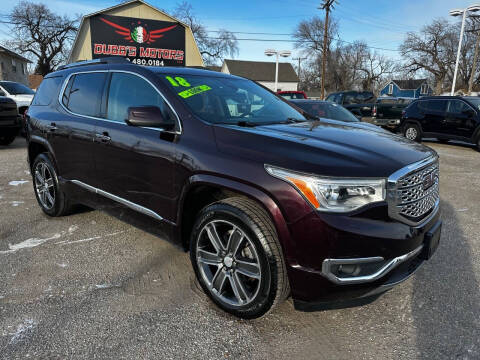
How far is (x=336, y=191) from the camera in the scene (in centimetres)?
210

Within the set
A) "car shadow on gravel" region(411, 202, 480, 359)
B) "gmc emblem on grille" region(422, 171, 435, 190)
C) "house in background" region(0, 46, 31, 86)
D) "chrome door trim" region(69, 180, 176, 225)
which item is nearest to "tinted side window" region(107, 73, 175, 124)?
"chrome door trim" region(69, 180, 176, 225)

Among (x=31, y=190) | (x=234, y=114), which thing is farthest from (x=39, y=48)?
(x=234, y=114)

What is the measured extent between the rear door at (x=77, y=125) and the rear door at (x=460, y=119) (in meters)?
11.0

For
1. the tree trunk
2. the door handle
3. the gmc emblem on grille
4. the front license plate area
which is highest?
the tree trunk

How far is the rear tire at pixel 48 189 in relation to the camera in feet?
14.1

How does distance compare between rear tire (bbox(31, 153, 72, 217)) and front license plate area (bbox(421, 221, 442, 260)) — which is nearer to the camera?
front license plate area (bbox(421, 221, 442, 260))

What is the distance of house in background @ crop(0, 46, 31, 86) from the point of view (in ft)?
118

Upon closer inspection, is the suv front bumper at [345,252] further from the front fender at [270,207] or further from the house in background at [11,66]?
the house in background at [11,66]

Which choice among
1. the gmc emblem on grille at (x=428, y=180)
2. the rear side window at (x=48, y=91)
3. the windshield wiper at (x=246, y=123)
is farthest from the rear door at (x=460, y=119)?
the rear side window at (x=48, y=91)

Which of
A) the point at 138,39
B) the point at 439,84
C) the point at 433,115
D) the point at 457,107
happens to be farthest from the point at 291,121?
the point at 439,84

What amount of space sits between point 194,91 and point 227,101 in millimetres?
325

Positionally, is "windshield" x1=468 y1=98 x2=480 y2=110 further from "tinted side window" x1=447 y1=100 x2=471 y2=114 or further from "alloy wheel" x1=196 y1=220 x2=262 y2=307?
"alloy wheel" x1=196 y1=220 x2=262 y2=307

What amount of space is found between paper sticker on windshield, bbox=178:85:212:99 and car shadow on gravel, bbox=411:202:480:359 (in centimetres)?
242

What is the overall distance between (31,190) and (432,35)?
189 feet
